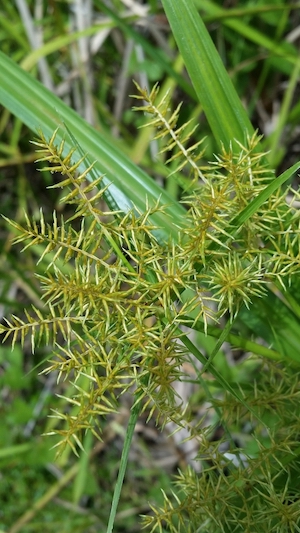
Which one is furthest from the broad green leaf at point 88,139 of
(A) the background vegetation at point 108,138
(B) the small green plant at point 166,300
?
(A) the background vegetation at point 108,138

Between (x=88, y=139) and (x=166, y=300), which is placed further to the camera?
(x=88, y=139)

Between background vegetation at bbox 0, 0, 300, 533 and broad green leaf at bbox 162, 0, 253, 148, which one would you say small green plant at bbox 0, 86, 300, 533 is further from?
background vegetation at bbox 0, 0, 300, 533

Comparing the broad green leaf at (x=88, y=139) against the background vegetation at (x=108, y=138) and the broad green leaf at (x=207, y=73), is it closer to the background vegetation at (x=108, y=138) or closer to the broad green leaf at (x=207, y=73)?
the broad green leaf at (x=207, y=73)

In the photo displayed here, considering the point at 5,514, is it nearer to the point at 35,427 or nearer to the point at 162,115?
the point at 35,427

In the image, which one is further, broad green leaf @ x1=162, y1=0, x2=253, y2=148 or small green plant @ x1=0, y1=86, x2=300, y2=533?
broad green leaf @ x1=162, y1=0, x2=253, y2=148

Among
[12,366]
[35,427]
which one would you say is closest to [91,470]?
[35,427]

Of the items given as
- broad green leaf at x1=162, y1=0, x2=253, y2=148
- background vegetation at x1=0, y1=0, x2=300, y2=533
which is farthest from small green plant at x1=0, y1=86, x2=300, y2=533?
background vegetation at x1=0, y1=0, x2=300, y2=533

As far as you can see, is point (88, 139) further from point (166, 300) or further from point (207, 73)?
point (166, 300)

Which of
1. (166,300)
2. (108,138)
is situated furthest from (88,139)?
(108,138)

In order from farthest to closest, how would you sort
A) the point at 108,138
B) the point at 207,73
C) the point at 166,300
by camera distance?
the point at 108,138 < the point at 207,73 < the point at 166,300

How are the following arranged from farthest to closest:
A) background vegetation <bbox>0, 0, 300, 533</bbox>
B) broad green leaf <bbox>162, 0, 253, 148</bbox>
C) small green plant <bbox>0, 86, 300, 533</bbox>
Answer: background vegetation <bbox>0, 0, 300, 533</bbox> → broad green leaf <bbox>162, 0, 253, 148</bbox> → small green plant <bbox>0, 86, 300, 533</bbox>
